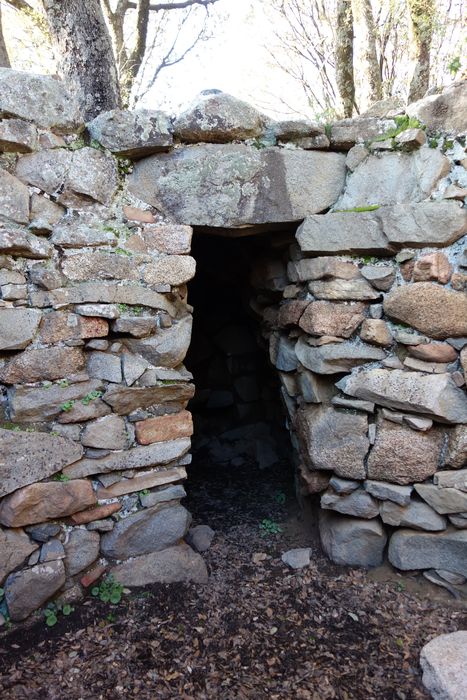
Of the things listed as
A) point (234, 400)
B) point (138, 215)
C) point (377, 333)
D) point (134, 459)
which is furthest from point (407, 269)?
point (234, 400)

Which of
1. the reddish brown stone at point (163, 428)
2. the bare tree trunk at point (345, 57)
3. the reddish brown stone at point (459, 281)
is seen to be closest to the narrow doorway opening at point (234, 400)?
the reddish brown stone at point (163, 428)

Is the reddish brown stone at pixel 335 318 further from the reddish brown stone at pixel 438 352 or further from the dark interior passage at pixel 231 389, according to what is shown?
the dark interior passage at pixel 231 389

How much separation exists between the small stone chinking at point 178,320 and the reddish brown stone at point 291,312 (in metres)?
0.05

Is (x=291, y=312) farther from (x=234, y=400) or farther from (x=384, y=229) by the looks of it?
(x=234, y=400)

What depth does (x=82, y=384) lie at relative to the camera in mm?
2139

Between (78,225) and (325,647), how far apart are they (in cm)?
210

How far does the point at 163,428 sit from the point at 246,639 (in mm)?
976

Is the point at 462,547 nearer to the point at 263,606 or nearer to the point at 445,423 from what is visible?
the point at 445,423

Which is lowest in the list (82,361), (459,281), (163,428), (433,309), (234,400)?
(234,400)

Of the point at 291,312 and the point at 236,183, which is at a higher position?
the point at 236,183

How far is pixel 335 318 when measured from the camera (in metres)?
2.34

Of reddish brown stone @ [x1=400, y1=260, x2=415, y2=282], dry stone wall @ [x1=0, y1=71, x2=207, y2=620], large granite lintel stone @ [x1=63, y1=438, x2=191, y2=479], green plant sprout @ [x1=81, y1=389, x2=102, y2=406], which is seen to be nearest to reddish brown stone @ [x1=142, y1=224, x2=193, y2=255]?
dry stone wall @ [x1=0, y1=71, x2=207, y2=620]

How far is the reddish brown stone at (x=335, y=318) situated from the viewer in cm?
234

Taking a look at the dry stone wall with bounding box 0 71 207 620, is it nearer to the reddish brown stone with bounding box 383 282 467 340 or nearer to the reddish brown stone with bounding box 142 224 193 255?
the reddish brown stone with bounding box 142 224 193 255
